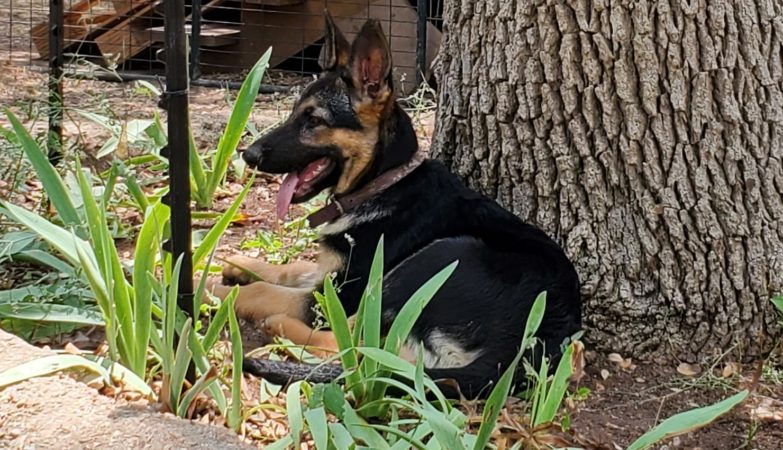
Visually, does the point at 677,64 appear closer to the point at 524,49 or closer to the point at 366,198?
the point at 524,49

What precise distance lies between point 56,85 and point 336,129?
75.0 inches

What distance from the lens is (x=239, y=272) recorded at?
5082 millimetres

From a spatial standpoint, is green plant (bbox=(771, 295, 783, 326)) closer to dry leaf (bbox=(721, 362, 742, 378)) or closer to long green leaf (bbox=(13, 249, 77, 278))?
dry leaf (bbox=(721, 362, 742, 378))

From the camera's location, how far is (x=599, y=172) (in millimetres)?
4371

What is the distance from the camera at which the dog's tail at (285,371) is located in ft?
12.6

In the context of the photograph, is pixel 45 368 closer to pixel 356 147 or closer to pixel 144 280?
pixel 144 280

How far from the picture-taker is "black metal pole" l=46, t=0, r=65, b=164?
5.44 meters

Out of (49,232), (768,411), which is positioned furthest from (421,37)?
(49,232)

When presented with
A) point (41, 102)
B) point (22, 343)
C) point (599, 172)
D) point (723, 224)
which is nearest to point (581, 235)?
point (599, 172)

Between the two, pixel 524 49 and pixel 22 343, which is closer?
pixel 22 343

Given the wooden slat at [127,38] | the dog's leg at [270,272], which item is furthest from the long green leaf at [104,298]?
the wooden slat at [127,38]

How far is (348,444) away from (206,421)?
26.8 inches

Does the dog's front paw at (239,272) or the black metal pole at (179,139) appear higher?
the black metal pole at (179,139)

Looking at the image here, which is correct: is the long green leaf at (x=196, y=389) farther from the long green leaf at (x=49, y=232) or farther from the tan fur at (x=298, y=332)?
the tan fur at (x=298, y=332)
